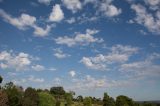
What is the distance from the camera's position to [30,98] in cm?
10844

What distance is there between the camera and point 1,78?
131625mm

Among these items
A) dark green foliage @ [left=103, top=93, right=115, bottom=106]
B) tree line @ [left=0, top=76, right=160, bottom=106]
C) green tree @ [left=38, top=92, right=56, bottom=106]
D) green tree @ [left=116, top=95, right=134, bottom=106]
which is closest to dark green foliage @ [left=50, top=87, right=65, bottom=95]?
tree line @ [left=0, top=76, right=160, bottom=106]

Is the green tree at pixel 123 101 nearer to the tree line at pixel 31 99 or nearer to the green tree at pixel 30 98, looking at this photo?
the tree line at pixel 31 99

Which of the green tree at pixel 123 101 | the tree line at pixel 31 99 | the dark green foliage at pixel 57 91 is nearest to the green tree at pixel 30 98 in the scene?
the tree line at pixel 31 99

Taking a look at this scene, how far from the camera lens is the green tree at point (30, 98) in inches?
4056

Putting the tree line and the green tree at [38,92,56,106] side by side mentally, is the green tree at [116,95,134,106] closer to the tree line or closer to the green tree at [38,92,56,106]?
the tree line

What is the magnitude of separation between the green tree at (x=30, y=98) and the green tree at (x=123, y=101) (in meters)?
40.0

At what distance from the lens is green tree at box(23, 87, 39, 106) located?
103 meters

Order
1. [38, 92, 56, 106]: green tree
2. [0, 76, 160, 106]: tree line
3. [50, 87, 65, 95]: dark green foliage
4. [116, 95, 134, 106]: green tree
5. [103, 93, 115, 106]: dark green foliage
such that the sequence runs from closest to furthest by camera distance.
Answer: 1. [0, 76, 160, 106]: tree line
2. [38, 92, 56, 106]: green tree
3. [116, 95, 134, 106]: green tree
4. [103, 93, 115, 106]: dark green foliage
5. [50, 87, 65, 95]: dark green foliage

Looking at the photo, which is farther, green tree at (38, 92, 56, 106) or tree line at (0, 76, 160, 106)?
green tree at (38, 92, 56, 106)

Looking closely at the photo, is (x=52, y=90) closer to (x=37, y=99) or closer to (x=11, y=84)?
(x=11, y=84)

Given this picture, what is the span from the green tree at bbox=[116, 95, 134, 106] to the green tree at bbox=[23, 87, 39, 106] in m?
40.0

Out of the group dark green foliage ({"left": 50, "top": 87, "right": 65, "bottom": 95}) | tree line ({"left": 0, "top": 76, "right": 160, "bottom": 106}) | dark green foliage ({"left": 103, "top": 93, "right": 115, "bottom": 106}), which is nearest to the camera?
tree line ({"left": 0, "top": 76, "right": 160, "bottom": 106})

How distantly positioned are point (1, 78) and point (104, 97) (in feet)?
178
